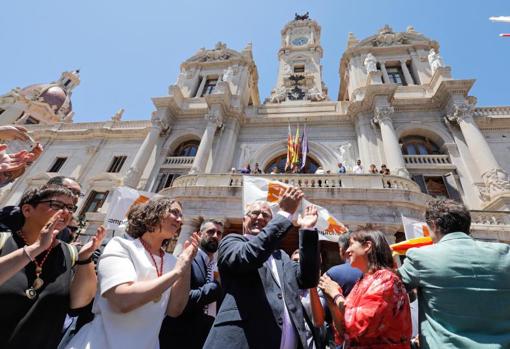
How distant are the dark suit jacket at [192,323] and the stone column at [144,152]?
13.5 metres

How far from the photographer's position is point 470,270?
1.80 metres

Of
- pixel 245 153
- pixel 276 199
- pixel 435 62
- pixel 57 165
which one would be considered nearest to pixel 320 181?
pixel 276 199

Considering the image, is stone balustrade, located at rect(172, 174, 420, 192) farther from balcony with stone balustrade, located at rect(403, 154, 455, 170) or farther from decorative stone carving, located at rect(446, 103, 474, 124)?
decorative stone carving, located at rect(446, 103, 474, 124)

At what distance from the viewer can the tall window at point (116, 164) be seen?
18.2 metres

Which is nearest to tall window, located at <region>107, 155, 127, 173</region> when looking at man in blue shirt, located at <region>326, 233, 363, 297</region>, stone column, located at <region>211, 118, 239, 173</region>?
stone column, located at <region>211, 118, 239, 173</region>

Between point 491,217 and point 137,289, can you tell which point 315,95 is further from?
point 137,289

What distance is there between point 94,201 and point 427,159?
21.7 metres

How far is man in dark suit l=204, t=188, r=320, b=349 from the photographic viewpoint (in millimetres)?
1787

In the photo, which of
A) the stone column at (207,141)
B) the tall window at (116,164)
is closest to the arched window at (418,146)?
the stone column at (207,141)

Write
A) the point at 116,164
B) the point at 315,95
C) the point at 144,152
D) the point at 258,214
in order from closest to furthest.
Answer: the point at 258,214
the point at 144,152
the point at 116,164
the point at 315,95

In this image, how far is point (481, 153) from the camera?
1208 centimetres

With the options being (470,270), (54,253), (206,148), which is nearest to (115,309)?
(54,253)

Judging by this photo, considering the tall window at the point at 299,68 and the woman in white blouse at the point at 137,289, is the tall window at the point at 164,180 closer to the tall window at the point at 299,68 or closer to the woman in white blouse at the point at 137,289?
the woman in white blouse at the point at 137,289

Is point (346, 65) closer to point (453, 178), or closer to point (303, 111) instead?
point (303, 111)
